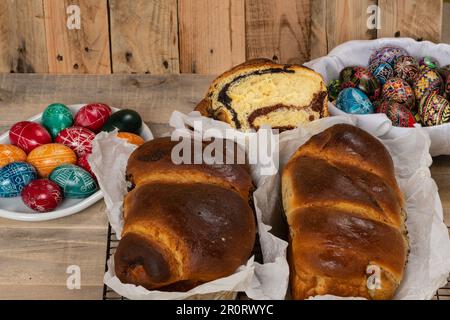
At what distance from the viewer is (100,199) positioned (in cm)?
142

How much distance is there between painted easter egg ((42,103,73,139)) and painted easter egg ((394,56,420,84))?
0.78 m

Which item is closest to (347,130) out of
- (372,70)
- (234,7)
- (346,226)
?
(346,226)

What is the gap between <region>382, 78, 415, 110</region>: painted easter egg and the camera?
1.49m

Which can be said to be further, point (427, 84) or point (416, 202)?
point (427, 84)

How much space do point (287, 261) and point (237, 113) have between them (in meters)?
0.36

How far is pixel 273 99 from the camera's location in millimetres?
1365

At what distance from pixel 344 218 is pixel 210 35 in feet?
3.15

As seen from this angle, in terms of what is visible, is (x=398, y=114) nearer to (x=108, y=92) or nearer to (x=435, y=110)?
(x=435, y=110)

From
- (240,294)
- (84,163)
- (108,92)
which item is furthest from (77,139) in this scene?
(240,294)

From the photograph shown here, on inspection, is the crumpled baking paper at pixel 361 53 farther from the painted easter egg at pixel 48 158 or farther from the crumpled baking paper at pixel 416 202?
the painted easter egg at pixel 48 158

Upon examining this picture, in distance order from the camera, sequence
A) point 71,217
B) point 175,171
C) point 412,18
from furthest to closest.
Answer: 1. point 412,18
2. point 71,217
3. point 175,171

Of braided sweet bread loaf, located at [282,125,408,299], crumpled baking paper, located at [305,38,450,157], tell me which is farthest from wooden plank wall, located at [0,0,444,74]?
braided sweet bread loaf, located at [282,125,408,299]

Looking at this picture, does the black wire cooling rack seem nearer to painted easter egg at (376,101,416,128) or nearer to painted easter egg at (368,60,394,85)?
painted easter egg at (376,101,416,128)
